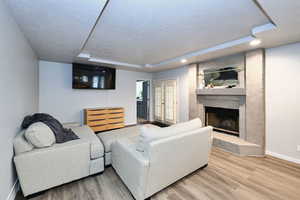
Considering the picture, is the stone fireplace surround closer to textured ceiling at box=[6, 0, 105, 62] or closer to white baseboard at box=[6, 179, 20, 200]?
textured ceiling at box=[6, 0, 105, 62]

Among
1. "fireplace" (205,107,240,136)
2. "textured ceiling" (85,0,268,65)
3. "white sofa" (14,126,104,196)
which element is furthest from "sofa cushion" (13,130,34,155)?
"fireplace" (205,107,240,136)

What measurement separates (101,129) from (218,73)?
3912 millimetres

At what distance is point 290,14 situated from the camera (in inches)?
60.3

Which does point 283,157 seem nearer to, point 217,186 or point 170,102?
point 217,186

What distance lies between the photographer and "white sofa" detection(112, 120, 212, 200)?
1432mm

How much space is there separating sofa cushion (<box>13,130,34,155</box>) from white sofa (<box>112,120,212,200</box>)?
42.4 inches

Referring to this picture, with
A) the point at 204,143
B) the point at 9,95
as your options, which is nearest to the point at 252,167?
the point at 204,143

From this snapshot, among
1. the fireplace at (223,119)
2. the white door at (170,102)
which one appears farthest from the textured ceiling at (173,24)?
the white door at (170,102)

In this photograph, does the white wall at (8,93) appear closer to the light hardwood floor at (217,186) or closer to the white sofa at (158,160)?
the light hardwood floor at (217,186)

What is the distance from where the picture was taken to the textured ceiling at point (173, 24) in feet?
5.07

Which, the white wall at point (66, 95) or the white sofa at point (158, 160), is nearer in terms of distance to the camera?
the white sofa at point (158, 160)

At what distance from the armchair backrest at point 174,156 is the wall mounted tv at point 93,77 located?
11.4 ft

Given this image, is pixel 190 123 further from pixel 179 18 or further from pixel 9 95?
pixel 9 95

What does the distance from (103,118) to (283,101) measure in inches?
180
